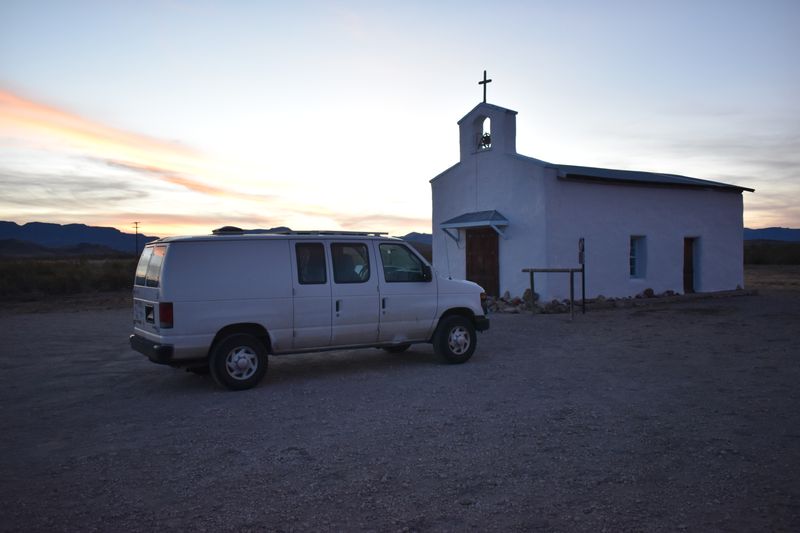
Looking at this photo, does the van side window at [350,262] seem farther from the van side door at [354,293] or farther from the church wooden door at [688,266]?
the church wooden door at [688,266]

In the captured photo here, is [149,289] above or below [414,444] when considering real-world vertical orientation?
above

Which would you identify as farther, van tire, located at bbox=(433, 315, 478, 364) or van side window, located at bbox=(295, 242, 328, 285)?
van tire, located at bbox=(433, 315, 478, 364)

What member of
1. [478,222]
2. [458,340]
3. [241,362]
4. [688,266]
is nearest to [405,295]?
[458,340]

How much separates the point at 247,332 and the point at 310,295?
103cm

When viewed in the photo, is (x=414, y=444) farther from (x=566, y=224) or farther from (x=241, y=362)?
(x=566, y=224)

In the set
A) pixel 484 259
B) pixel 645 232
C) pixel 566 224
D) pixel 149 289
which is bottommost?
pixel 149 289

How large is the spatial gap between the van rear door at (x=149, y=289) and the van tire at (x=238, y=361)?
862 mm

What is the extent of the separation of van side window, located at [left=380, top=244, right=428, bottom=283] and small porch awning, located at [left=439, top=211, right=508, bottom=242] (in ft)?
31.5

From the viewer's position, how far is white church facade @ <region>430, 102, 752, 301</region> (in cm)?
1867

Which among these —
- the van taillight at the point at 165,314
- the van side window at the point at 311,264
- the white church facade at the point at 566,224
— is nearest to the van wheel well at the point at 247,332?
the van taillight at the point at 165,314

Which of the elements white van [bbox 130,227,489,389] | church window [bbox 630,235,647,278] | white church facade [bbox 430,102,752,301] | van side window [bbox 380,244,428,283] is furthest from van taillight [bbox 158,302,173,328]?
church window [bbox 630,235,647,278]

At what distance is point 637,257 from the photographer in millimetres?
21016

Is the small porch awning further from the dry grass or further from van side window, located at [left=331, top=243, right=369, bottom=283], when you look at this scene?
the dry grass

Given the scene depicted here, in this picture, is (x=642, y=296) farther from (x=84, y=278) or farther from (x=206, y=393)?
(x=84, y=278)
